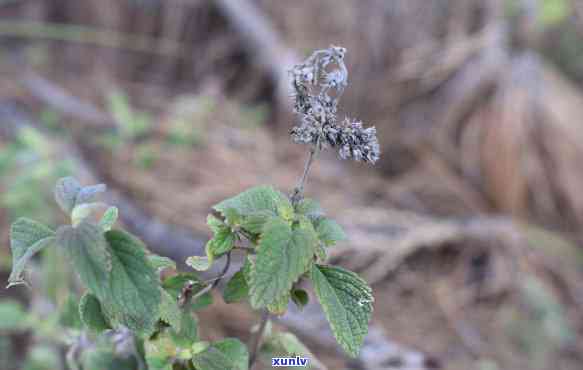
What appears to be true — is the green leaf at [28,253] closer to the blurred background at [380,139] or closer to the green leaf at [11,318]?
the green leaf at [11,318]

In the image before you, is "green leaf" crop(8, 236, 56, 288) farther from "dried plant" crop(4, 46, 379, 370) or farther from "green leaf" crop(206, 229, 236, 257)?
"green leaf" crop(206, 229, 236, 257)

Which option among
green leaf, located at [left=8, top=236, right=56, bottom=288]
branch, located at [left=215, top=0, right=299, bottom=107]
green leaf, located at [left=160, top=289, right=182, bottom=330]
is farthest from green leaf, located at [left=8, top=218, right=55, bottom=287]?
branch, located at [left=215, top=0, right=299, bottom=107]

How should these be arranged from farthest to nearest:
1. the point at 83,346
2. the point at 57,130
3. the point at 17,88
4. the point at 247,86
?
1. the point at 247,86
2. the point at 17,88
3. the point at 57,130
4. the point at 83,346

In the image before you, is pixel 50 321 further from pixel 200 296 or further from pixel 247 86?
pixel 247 86

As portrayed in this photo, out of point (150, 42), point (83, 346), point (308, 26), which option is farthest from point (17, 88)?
point (83, 346)

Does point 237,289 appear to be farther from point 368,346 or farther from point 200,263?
point 368,346

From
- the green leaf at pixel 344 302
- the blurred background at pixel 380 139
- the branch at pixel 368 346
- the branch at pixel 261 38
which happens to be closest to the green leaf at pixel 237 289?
the green leaf at pixel 344 302
